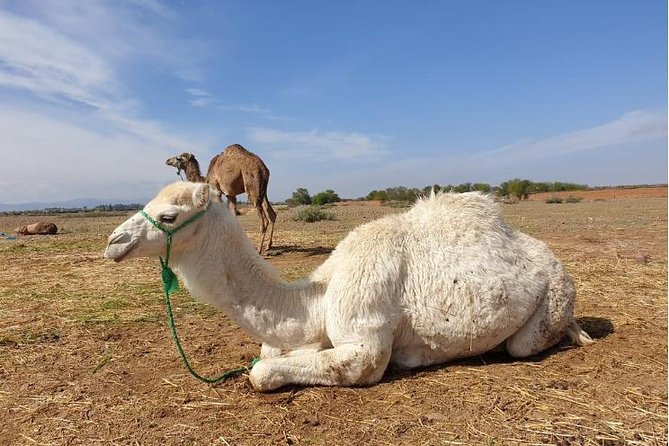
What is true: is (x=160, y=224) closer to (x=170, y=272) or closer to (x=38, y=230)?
(x=170, y=272)

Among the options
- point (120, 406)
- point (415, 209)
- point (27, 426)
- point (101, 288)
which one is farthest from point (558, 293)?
point (101, 288)

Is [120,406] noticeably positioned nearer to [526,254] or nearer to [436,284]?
[436,284]

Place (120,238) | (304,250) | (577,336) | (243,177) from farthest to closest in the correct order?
(243,177) < (304,250) < (577,336) < (120,238)

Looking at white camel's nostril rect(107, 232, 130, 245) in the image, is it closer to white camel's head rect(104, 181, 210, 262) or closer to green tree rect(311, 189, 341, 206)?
white camel's head rect(104, 181, 210, 262)

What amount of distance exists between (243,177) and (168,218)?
9.97 m

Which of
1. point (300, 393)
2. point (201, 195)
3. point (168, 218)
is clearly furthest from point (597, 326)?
point (168, 218)

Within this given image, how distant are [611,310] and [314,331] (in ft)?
13.1

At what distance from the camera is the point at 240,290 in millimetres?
3857

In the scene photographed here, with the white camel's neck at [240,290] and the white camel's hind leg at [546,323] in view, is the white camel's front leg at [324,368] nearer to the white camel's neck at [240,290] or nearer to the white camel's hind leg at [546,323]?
the white camel's neck at [240,290]

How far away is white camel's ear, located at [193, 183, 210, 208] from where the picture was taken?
12.1 ft

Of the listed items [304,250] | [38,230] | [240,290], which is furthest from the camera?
[38,230]

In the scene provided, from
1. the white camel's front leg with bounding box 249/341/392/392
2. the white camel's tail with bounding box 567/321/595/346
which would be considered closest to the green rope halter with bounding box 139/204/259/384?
the white camel's front leg with bounding box 249/341/392/392

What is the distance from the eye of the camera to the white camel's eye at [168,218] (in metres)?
3.58

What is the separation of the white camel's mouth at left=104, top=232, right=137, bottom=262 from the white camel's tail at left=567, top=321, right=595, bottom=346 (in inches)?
158
